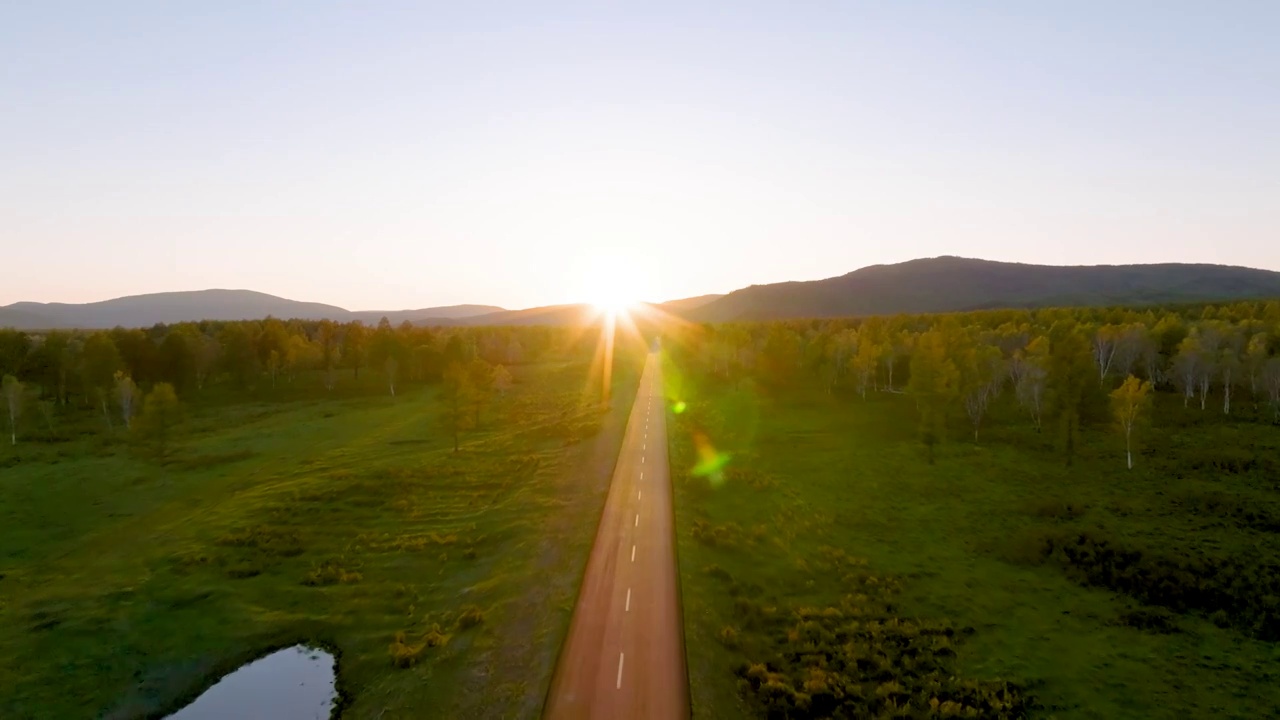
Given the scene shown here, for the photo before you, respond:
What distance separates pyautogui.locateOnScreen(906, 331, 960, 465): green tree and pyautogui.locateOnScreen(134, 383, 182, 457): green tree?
82.2 meters

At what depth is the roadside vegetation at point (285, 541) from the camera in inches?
1126

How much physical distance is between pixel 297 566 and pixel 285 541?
4.11 meters

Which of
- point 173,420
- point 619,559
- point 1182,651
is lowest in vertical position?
point 1182,651

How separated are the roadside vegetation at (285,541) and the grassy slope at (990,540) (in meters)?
8.63

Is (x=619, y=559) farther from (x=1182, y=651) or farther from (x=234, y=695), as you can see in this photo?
(x=1182, y=651)

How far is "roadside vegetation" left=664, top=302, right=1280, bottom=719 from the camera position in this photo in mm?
27125

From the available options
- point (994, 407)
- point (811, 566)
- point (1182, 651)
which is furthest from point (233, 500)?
point (994, 407)

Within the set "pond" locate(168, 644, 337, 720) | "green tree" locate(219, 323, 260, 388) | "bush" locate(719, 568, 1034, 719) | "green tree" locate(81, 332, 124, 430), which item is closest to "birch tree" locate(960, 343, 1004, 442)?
"bush" locate(719, 568, 1034, 719)

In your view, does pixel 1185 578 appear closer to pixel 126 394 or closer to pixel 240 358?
pixel 126 394

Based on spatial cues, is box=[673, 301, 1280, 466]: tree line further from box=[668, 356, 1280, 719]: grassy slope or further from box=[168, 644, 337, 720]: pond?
box=[168, 644, 337, 720]: pond

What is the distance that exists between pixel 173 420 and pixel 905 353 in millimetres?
116409

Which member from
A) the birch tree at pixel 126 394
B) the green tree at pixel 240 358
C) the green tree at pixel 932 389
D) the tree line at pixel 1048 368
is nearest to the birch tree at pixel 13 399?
the birch tree at pixel 126 394

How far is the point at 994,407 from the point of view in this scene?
93.1 meters

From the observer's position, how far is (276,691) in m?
28.5
